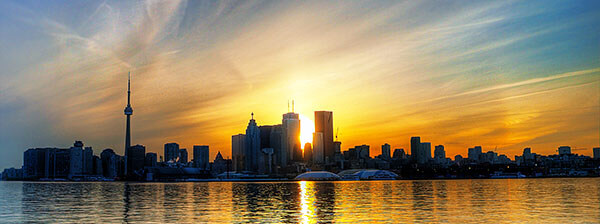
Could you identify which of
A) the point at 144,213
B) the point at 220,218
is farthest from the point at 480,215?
the point at 144,213

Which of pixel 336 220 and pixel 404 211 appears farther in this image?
pixel 404 211

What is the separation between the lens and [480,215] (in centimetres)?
8100

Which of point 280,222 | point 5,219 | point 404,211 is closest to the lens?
point 280,222

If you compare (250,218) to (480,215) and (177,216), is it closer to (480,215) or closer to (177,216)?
(177,216)

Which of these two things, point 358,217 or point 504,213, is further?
point 504,213

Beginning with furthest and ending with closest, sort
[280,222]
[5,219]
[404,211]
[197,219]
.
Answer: [404,211] < [5,219] < [197,219] < [280,222]

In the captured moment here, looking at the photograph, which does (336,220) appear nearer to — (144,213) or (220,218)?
(220,218)

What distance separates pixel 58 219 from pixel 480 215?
214 feet

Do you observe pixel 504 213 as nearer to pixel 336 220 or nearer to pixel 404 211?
pixel 404 211

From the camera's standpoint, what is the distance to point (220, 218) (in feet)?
265

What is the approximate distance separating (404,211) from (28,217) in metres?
62.4

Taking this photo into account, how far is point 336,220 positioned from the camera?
74.9 meters

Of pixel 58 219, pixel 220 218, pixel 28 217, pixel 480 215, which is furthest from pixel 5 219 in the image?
pixel 480 215

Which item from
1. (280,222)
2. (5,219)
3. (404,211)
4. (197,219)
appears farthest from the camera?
(404,211)
